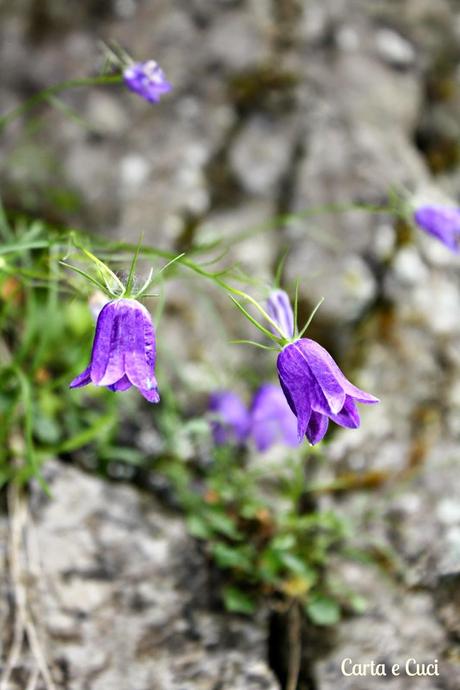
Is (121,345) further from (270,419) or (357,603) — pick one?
(357,603)

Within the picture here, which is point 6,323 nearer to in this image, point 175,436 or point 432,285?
point 175,436

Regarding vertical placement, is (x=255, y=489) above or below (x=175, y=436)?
below

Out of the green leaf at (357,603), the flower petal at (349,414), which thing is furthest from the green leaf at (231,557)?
the flower petal at (349,414)

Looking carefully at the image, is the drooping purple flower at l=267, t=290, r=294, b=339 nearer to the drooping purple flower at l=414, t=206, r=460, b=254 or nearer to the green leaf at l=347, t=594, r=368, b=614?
the drooping purple flower at l=414, t=206, r=460, b=254

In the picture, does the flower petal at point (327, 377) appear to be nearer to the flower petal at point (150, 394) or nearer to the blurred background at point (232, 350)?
the flower petal at point (150, 394)

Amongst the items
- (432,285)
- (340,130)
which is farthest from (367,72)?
(432,285)

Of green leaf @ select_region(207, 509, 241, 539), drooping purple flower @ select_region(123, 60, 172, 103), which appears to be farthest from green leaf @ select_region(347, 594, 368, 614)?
drooping purple flower @ select_region(123, 60, 172, 103)
